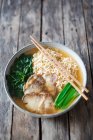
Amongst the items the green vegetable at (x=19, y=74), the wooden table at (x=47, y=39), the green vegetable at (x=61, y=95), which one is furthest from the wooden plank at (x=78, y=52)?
the green vegetable at (x=19, y=74)

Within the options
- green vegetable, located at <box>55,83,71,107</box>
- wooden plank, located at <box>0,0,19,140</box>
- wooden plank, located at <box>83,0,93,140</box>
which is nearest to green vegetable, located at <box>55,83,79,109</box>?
green vegetable, located at <box>55,83,71,107</box>

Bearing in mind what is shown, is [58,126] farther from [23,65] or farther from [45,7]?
[45,7]

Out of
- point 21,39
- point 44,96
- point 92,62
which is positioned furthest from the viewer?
point 21,39

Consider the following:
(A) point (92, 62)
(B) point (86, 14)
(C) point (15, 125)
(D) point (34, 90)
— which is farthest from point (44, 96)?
(B) point (86, 14)

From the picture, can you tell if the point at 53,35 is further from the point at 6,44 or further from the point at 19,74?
the point at 19,74

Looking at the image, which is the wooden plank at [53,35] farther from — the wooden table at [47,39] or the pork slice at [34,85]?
the pork slice at [34,85]

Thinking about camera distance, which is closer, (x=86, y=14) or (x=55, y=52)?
(x=55, y=52)
